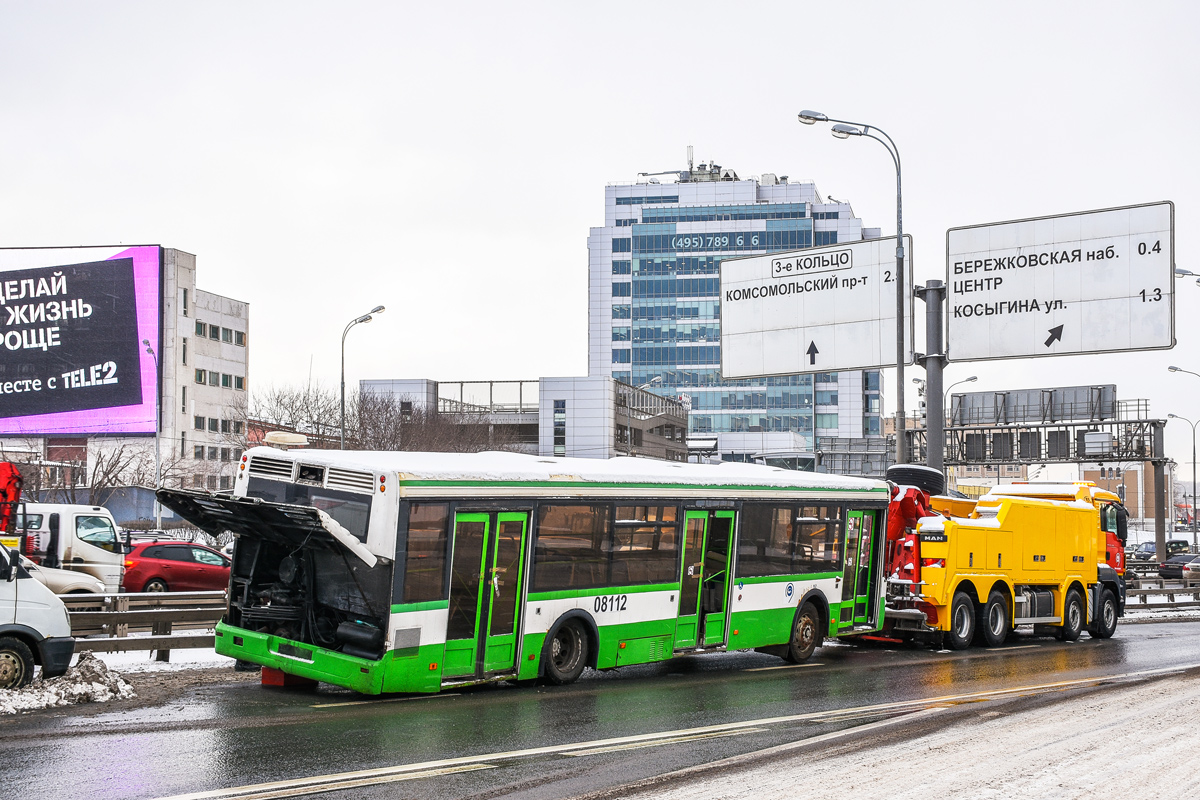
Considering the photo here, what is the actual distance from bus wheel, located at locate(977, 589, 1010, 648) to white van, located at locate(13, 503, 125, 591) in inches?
643

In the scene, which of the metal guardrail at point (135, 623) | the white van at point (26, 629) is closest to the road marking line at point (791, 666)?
the metal guardrail at point (135, 623)

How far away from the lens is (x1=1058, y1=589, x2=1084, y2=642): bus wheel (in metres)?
22.9

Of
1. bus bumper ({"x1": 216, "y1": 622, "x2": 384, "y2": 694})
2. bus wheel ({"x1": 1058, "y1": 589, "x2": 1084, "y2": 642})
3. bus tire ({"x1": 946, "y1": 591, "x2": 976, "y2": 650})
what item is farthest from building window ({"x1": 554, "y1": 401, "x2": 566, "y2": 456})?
bus bumper ({"x1": 216, "y1": 622, "x2": 384, "y2": 694})

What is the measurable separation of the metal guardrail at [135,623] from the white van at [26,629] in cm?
263

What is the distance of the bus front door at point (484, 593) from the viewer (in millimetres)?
12520

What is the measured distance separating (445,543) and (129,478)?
237 ft

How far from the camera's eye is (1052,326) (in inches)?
953

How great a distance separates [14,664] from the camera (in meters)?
11.9

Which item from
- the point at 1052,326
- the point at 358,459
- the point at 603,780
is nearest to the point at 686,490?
the point at 358,459

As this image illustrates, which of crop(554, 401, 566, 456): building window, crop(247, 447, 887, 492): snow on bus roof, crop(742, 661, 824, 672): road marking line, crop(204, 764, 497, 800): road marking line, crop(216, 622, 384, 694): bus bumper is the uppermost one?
crop(554, 401, 566, 456): building window

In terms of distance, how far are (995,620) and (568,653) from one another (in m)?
10.2

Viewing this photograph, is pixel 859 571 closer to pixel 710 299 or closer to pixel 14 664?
pixel 14 664

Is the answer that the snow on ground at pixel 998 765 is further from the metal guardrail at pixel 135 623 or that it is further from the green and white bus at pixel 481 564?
the metal guardrail at pixel 135 623

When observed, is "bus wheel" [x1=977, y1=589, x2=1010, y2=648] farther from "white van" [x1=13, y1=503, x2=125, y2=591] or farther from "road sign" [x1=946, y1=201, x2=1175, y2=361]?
"white van" [x1=13, y1=503, x2=125, y2=591]
